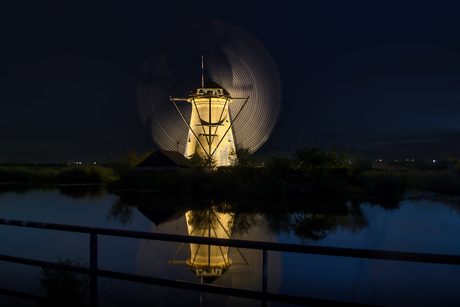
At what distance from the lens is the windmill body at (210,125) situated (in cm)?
2294

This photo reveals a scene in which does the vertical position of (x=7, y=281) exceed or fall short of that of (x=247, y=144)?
it falls short

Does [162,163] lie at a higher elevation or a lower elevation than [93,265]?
lower

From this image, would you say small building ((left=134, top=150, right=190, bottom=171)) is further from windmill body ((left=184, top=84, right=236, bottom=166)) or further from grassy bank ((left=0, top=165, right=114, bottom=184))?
grassy bank ((left=0, top=165, right=114, bottom=184))

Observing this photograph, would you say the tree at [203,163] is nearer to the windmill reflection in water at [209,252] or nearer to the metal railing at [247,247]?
the windmill reflection in water at [209,252]

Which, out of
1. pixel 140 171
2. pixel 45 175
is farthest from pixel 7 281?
pixel 45 175

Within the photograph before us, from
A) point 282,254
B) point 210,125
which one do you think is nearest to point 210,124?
point 210,125

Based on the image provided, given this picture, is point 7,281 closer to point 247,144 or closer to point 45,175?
point 247,144

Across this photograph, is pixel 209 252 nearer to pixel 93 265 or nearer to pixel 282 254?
pixel 282 254

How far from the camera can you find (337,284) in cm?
445

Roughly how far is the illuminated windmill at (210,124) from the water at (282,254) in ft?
32.5

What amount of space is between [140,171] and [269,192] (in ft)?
30.7

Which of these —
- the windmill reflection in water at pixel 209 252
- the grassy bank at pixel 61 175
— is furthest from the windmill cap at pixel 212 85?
the windmill reflection in water at pixel 209 252

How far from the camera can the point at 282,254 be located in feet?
19.3

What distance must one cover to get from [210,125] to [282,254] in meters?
17.4
